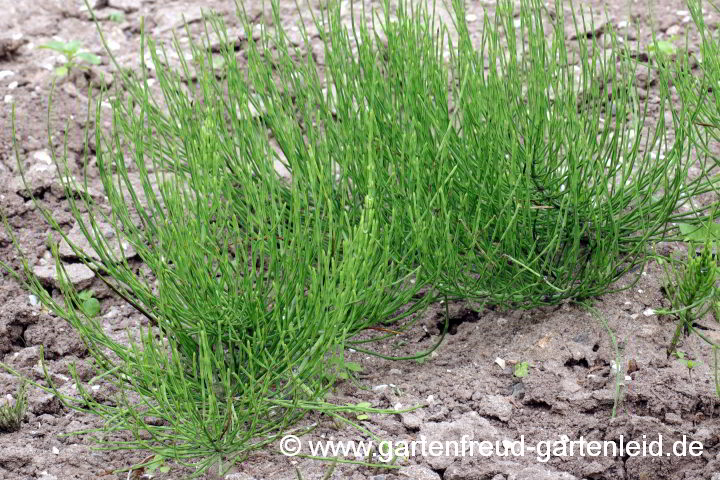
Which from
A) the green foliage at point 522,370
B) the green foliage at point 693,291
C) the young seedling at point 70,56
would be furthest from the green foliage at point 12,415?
the young seedling at point 70,56

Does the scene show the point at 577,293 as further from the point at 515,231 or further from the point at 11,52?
the point at 11,52

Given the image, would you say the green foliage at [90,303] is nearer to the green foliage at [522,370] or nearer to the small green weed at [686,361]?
the green foliage at [522,370]

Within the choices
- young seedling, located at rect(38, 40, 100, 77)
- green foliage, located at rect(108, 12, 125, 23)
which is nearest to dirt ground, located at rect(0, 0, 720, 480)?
young seedling, located at rect(38, 40, 100, 77)

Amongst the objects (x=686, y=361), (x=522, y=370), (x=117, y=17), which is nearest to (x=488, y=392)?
(x=522, y=370)

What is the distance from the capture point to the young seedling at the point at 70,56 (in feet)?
13.3

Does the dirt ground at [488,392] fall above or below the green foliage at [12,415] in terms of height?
below

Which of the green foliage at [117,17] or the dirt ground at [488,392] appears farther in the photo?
the green foliage at [117,17]

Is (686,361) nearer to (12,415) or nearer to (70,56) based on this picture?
(12,415)

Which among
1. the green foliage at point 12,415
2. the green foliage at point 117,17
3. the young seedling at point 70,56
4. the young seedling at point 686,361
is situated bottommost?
the young seedling at point 686,361

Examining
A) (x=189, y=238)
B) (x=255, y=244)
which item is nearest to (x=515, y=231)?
(x=255, y=244)

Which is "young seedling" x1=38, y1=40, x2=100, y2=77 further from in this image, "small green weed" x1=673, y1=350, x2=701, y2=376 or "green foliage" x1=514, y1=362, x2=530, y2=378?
"small green weed" x1=673, y1=350, x2=701, y2=376

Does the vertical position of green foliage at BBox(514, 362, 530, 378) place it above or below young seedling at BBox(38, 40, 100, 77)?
below

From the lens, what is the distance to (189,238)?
2057 mm

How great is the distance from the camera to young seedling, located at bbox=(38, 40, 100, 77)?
4.06 meters
